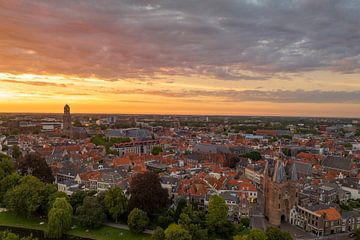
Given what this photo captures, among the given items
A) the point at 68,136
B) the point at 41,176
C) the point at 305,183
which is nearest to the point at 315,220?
the point at 305,183

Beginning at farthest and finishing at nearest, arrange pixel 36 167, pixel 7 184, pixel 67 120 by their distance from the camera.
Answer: pixel 67 120, pixel 36 167, pixel 7 184

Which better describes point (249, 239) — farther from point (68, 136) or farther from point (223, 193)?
point (68, 136)

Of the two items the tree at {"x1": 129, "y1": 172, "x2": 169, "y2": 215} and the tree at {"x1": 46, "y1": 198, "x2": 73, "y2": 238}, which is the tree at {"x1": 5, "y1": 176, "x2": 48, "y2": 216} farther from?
the tree at {"x1": 129, "y1": 172, "x2": 169, "y2": 215}

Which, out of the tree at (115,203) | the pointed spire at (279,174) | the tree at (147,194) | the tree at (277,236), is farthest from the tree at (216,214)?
the tree at (115,203)

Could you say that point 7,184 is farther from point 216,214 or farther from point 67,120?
point 67,120

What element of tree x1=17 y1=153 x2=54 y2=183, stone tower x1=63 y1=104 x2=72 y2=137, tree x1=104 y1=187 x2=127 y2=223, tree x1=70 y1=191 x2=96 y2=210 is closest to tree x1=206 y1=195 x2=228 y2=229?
tree x1=104 y1=187 x2=127 y2=223

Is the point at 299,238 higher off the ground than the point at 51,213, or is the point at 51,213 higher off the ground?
the point at 51,213

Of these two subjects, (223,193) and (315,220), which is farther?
(223,193)

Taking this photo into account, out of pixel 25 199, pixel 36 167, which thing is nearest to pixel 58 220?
pixel 25 199
